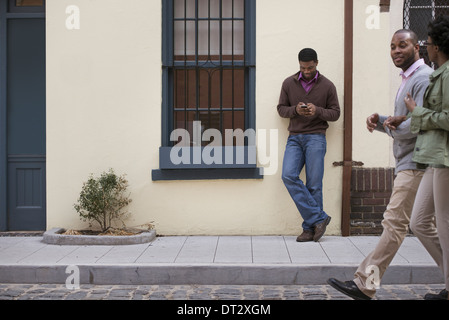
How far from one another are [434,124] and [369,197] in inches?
122

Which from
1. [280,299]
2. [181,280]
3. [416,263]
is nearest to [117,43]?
[181,280]

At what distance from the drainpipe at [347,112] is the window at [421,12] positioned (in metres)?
0.79

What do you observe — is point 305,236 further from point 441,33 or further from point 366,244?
point 441,33

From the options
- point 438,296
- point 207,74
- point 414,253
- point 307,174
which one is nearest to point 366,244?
point 414,253

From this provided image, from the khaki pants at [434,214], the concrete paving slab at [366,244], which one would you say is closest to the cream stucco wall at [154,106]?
the concrete paving slab at [366,244]

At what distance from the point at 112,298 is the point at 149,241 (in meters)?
1.73

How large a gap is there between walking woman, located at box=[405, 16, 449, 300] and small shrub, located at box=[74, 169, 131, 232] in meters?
3.78

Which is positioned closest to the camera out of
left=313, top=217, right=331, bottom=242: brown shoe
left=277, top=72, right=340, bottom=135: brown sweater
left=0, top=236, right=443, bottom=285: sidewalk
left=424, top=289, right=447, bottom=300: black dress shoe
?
left=424, top=289, right=447, bottom=300: black dress shoe

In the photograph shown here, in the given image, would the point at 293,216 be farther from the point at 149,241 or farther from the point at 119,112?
the point at 119,112

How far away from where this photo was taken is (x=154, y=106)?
6938 mm

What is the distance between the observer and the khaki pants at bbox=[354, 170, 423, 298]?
4.30 metres

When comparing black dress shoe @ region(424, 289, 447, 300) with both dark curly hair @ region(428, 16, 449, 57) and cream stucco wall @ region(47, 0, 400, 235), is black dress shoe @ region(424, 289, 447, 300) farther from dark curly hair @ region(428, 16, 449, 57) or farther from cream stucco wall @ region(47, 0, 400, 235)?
cream stucco wall @ region(47, 0, 400, 235)

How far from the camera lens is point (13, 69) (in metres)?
7.32

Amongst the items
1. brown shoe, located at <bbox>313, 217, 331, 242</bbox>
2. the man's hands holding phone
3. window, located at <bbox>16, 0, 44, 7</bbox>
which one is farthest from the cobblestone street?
window, located at <bbox>16, 0, 44, 7</bbox>
